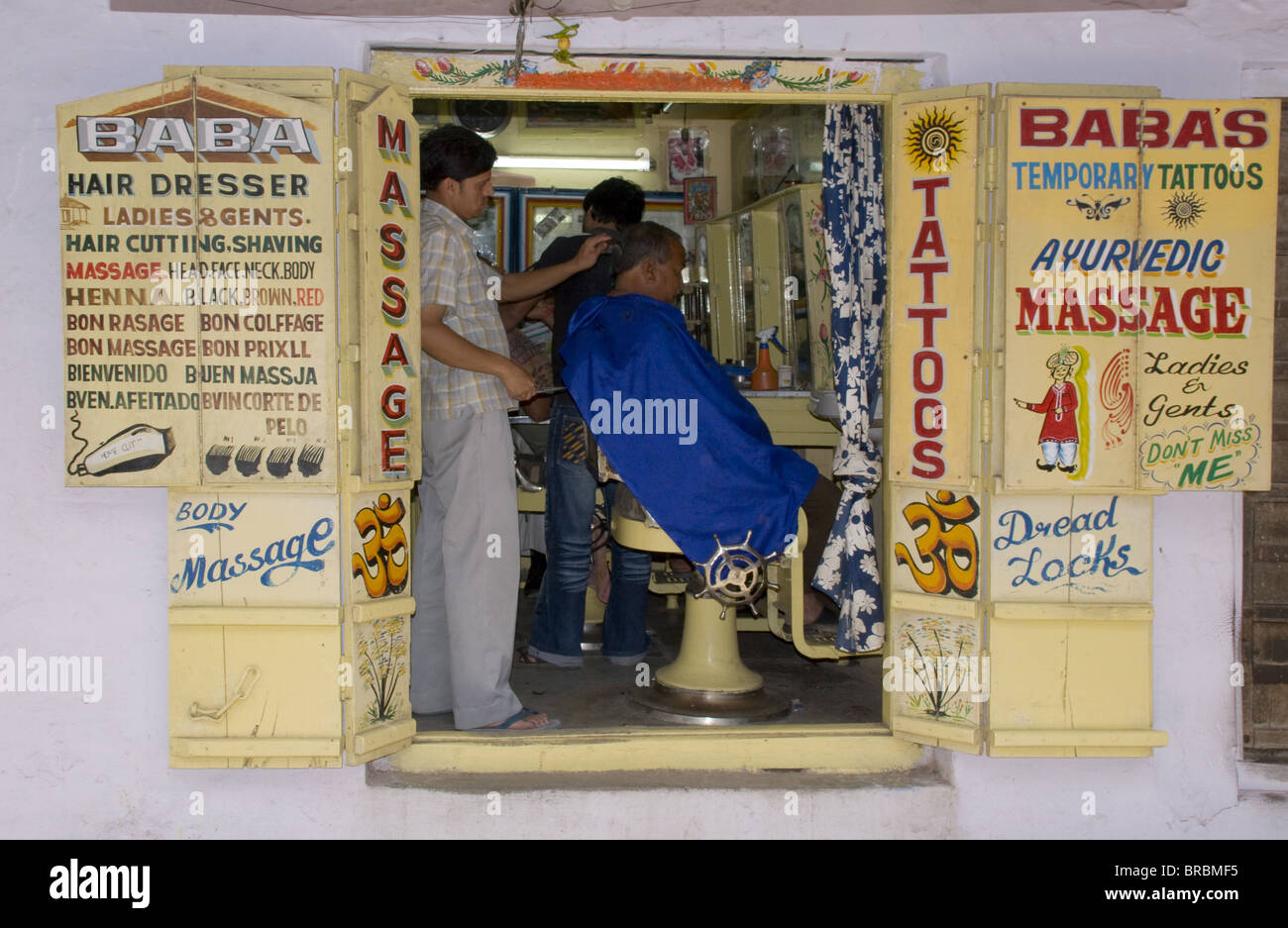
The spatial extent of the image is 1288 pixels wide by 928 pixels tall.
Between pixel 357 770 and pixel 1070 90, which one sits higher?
pixel 1070 90

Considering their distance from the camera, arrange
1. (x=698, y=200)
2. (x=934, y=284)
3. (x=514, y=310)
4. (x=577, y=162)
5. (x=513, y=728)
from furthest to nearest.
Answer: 1. (x=577, y=162)
2. (x=698, y=200)
3. (x=514, y=310)
4. (x=513, y=728)
5. (x=934, y=284)

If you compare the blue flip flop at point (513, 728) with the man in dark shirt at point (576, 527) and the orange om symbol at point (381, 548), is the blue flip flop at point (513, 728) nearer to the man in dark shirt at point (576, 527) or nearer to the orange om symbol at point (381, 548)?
the orange om symbol at point (381, 548)

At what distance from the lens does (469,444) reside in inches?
116

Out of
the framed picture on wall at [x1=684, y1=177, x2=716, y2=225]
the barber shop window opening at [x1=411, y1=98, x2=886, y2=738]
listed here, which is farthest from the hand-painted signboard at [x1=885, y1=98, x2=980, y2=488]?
the framed picture on wall at [x1=684, y1=177, x2=716, y2=225]

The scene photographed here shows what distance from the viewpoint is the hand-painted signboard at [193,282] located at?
8.32ft

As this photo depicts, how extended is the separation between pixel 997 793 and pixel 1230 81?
5.91 ft

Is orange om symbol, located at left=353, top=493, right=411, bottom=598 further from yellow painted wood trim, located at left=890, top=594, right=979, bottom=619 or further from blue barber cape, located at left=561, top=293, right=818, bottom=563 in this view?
yellow painted wood trim, located at left=890, top=594, right=979, bottom=619

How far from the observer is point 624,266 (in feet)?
11.0

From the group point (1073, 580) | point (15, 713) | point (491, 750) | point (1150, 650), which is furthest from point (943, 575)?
point (15, 713)

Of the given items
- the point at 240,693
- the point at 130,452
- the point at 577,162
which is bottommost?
the point at 240,693

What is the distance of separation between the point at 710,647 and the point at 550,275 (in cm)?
118

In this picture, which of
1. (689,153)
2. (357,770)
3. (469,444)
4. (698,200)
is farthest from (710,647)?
(689,153)

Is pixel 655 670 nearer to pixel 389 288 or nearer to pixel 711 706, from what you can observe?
pixel 711 706

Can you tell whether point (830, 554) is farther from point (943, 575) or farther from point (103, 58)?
point (103, 58)
